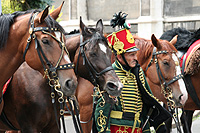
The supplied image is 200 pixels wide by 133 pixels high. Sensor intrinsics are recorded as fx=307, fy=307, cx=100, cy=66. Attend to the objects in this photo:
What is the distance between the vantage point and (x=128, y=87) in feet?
11.7

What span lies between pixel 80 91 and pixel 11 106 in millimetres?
1360

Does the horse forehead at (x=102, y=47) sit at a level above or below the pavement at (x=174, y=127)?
above

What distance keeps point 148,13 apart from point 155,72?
922 centimetres

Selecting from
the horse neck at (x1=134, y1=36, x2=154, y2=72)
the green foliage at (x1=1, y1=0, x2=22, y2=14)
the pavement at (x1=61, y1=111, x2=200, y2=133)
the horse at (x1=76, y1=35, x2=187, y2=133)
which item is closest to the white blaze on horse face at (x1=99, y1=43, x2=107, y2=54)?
the horse at (x1=76, y1=35, x2=187, y2=133)

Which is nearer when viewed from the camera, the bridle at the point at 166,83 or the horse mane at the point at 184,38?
the bridle at the point at 166,83

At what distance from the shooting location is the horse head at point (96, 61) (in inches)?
121

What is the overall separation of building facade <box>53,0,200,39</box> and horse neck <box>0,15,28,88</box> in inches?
417

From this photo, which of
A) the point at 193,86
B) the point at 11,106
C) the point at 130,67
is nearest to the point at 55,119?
the point at 11,106

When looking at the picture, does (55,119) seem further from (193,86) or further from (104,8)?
(104,8)

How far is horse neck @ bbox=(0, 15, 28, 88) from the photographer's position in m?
2.84

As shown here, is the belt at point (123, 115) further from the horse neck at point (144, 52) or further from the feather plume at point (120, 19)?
the horse neck at point (144, 52)

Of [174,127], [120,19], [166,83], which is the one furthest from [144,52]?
[174,127]

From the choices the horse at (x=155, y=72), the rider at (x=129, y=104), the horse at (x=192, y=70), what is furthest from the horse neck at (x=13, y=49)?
the horse at (x=192, y=70)

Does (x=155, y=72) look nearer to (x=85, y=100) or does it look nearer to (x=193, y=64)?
(x=193, y=64)
